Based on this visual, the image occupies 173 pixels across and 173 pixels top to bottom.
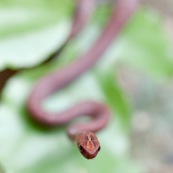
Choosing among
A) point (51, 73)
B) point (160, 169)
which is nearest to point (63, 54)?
point (51, 73)

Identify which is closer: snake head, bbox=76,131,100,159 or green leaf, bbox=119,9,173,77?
snake head, bbox=76,131,100,159

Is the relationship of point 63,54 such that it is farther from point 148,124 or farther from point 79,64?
point 148,124

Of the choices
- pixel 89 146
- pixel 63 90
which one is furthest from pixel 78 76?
pixel 89 146

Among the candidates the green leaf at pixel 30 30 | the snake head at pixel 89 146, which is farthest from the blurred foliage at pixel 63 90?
the snake head at pixel 89 146

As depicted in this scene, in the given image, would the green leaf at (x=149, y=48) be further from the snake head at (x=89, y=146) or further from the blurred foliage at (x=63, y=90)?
the snake head at (x=89, y=146)

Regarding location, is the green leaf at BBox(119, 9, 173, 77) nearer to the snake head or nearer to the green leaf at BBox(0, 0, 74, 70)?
the green leaf at BBox(0, 0, 74, 70)

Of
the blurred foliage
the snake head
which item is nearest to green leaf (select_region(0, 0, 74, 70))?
the blurred foliage

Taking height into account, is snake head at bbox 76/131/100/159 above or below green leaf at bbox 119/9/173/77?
below

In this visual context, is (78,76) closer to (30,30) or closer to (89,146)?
(30,30)

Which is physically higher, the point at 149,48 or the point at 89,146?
the point at 149,48
